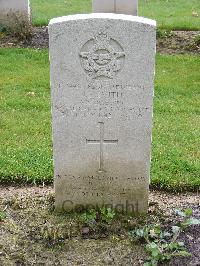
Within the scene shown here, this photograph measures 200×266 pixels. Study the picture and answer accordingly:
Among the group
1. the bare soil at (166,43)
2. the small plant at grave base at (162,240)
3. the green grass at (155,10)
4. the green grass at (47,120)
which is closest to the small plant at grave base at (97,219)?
the small plant at grave base at (162,240)

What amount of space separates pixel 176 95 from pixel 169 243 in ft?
12.3

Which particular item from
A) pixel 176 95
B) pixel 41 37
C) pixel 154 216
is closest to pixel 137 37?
pixel 154 216

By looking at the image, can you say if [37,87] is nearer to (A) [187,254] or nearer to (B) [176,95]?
(B) [176,95]

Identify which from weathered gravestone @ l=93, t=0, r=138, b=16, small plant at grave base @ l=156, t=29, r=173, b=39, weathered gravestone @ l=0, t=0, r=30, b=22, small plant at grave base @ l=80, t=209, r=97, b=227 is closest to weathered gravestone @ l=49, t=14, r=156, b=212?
small plant at grave base @ l=80, t=209, r=97, b=227

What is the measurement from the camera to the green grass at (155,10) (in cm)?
1159

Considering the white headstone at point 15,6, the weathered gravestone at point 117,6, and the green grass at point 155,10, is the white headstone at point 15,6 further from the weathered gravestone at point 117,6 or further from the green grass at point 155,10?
the weathered gravestone at point 117,6

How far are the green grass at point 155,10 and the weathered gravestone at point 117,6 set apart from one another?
0.94 m

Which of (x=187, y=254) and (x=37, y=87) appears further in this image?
(x=37, y=87)

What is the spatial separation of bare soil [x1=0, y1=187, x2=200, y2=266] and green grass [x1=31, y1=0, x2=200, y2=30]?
7.19m

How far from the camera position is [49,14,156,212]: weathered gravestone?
411cm

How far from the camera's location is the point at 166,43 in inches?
403

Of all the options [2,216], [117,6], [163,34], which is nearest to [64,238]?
[2,216]

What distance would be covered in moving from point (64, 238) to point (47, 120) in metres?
2.61

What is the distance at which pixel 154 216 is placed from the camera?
15.4 feet
